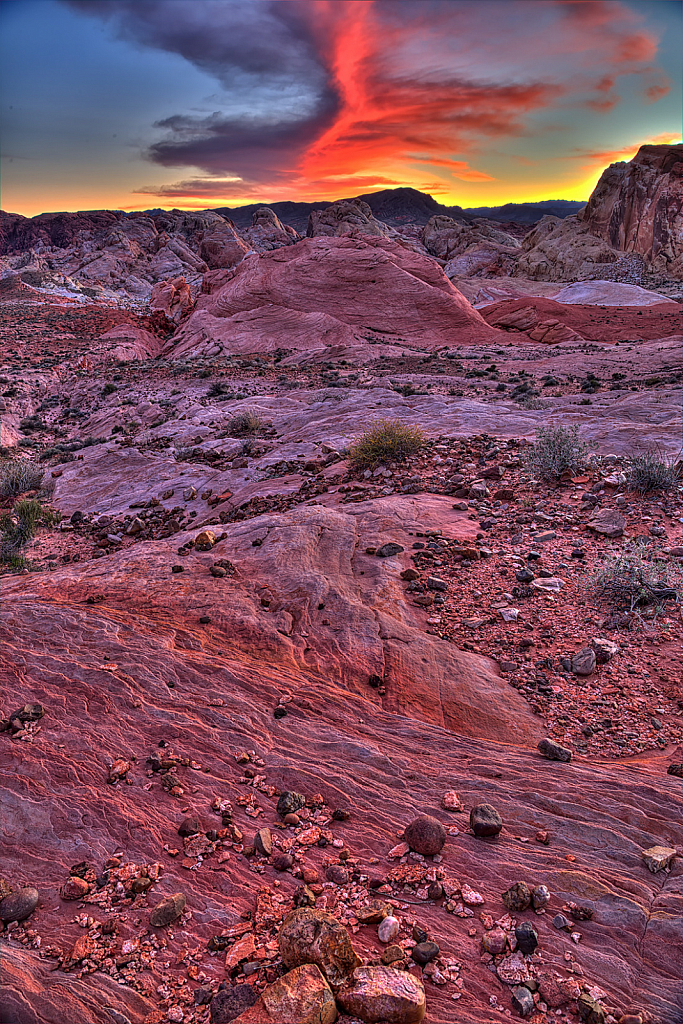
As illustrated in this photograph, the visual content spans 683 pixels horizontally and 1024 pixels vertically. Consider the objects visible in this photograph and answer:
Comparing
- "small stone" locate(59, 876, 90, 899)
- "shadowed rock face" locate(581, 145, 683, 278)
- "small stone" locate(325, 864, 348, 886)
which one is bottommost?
"small stone" locate(325, 864, 348, 886)

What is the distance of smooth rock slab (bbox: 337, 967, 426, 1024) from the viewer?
2.14 metres

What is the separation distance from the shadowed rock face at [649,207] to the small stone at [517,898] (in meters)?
72.1

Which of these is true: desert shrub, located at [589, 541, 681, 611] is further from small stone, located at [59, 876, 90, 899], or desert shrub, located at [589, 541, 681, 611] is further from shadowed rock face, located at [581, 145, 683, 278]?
shadowed rock face, located at [581, 145, 683, 278]

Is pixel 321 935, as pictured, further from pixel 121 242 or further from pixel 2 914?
pixel 121 242

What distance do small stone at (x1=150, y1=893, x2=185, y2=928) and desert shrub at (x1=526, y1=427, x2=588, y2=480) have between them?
662 cm

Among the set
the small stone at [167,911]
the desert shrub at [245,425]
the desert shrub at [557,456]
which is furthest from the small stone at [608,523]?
the desert shrub at [245,425]

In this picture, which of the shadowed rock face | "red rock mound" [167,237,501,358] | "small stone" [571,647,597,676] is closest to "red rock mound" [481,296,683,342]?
"red rock mound" [167,237,501,358]

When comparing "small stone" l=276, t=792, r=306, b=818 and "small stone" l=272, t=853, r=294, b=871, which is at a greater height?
"small stone" l=276, t=792, r=306, b=818

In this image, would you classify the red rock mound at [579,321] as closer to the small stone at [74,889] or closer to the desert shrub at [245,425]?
the desert shrub at [245,425]

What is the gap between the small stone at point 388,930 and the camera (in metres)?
2.55

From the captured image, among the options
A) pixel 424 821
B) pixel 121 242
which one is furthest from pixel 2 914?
pixel 121 242

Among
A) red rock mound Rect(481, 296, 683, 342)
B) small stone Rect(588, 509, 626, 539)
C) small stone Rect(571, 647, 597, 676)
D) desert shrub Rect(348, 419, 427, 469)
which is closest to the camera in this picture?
small stone Rect(571, 647, 597, 676)

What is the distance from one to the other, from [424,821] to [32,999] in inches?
76.6

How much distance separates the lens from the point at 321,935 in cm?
238
